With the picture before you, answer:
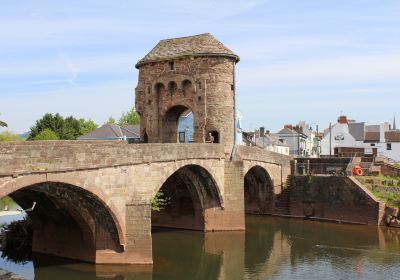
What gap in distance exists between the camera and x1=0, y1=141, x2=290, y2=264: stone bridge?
56.2ft

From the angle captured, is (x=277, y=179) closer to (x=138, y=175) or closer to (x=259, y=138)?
(x=138, y=175)

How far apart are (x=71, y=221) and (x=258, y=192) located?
21.0 metres

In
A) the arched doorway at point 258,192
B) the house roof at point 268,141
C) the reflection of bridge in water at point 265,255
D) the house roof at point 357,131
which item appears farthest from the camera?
the house roof at point 268,141

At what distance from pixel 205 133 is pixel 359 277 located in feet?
44.5

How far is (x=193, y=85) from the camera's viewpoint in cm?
3114

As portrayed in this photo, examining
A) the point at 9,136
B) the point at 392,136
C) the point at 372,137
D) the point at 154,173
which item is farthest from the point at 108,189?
the point at 372,137

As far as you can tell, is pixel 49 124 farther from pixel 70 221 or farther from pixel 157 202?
pixel 70 221

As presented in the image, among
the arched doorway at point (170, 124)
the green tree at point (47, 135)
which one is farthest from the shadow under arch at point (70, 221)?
the green tree at point (47, 135)

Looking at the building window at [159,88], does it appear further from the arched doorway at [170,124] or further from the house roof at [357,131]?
the house roof at [357,131]

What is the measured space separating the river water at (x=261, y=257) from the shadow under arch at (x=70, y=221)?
0.72 m

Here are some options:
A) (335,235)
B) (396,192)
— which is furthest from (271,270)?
(396,192)

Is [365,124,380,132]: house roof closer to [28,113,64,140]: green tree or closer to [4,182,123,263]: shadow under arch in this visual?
[28,113,64,140]: green tree

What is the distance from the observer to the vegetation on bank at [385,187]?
34781mm

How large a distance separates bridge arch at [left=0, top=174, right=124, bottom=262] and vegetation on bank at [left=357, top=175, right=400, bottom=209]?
21827 millimetres
